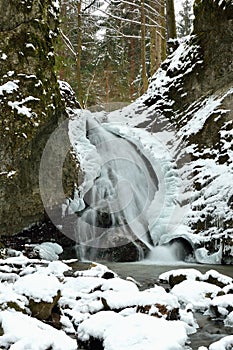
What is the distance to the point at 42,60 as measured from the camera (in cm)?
931

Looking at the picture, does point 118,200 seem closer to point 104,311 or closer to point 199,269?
point 199,269

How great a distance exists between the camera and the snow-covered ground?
3645 millimetres

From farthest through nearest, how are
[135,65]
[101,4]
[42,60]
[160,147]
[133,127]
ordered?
[135,65] < [101,4] < [133,127] < [160,147] < [42,60]

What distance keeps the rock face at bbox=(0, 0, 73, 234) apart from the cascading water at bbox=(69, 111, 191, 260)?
3.99ft

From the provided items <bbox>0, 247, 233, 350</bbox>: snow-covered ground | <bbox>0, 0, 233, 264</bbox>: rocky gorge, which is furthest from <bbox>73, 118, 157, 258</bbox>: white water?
<bbox>0, 247, 233, 350</bbox>: snow-covered ground

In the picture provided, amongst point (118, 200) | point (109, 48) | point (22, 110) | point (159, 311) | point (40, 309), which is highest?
point (109, 48)

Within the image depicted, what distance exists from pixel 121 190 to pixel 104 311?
615cm

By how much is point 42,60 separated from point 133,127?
4.72 meters

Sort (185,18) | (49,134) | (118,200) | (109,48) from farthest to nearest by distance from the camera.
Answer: (185,18) → (109,48) → (118,200) → (49,134)

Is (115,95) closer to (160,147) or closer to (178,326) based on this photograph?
(160,147)

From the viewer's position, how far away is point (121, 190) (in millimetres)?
10391

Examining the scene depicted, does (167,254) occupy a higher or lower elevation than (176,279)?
higher

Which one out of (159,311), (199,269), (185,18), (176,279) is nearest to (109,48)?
(185,18)

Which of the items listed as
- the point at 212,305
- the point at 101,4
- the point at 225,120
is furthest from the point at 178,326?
the point at 101,4
